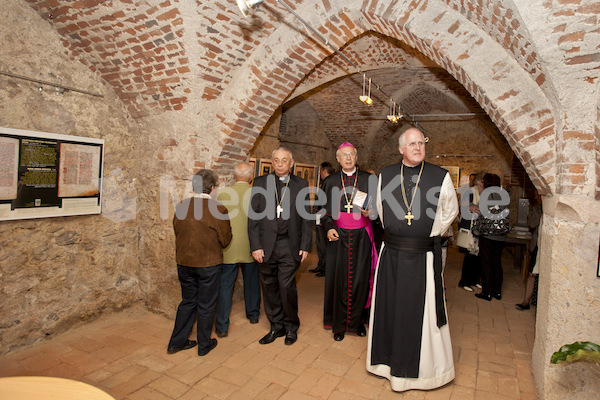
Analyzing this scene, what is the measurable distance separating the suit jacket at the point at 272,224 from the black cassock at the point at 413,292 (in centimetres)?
97

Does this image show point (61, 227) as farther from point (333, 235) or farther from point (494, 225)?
point (494, 225)

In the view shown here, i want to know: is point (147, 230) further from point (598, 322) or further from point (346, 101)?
point (346, 101)

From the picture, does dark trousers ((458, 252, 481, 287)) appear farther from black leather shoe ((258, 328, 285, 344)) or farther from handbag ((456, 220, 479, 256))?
black leather shoe ((258, 328, 285, 344))

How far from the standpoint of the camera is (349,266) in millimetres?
3943

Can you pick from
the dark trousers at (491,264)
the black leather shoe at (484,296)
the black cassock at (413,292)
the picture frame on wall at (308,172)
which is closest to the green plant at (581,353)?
the black cassock at (413,292)

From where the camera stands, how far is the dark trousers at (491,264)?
5258 mm

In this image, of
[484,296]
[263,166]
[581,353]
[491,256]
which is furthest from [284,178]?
[484,296]

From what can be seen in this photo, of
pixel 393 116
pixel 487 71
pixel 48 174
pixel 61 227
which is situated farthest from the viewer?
pixel 393 116

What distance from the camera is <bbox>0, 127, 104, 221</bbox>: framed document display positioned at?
3393 mm

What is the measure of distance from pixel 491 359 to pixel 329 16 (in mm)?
3815

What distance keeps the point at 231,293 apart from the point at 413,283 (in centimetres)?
207

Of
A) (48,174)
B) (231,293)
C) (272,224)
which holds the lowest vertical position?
(231,293)

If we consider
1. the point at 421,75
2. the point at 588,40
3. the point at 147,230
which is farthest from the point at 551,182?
the point at 421,75

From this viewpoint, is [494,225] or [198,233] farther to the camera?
[494,225]
